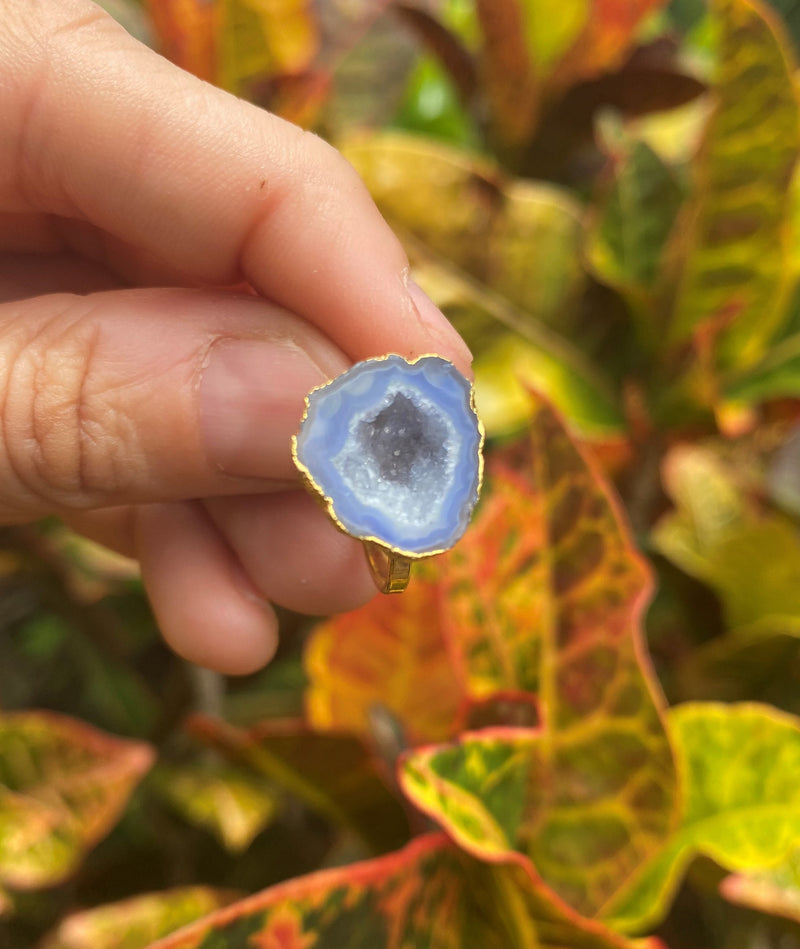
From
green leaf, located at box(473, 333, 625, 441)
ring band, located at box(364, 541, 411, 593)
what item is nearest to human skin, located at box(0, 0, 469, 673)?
ring band, located at box(364, 541, 411, 593)

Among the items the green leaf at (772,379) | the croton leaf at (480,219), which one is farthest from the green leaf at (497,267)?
the green leaf at (772,379)

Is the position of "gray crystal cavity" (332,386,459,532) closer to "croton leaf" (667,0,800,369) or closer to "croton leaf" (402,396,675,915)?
"croton leaf" (402,396,675,915)

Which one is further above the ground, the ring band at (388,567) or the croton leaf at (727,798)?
the ring band at (388,567)

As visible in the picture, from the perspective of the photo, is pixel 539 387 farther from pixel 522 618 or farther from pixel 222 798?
pixel 222 798

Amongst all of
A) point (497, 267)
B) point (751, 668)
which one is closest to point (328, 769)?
point (751, 668)

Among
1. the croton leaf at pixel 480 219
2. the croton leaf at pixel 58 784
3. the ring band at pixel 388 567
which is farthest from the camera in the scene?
the croton leaf at pixel 480 219

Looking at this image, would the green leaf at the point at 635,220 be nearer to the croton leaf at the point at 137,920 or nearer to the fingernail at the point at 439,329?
the fingernail at the point at 439,329

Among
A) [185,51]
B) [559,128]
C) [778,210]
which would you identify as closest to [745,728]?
[778,210]
